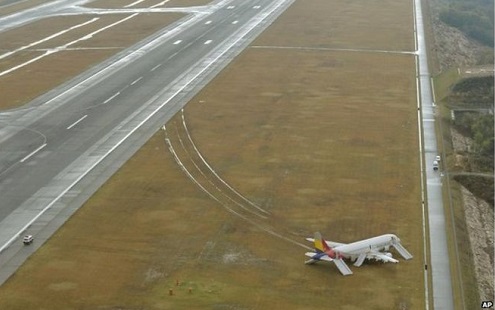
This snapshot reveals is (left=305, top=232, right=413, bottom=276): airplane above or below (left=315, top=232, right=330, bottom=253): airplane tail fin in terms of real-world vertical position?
below

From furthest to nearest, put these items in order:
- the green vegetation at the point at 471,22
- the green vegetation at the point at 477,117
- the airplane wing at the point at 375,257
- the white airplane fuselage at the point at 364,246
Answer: the green vegetation at the point at 471,22, the green vegetation at the point at 477,117, the airplane wing at the point at 375,257, the white airplane fuselage at the point at 364,246

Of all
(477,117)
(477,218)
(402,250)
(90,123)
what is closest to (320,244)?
(402,250)

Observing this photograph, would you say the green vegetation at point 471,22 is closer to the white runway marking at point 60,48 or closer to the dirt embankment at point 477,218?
the dirt embankment at point 477,218

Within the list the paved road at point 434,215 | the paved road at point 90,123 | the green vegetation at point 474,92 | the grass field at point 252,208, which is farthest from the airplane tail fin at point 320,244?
the green vegetation at point 474,92

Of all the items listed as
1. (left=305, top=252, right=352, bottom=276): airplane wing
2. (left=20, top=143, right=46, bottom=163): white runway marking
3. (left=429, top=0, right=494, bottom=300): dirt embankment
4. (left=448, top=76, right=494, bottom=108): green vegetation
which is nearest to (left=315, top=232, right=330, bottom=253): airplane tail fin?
(left=305, top=252, right=352, bottom=276): airplane wing

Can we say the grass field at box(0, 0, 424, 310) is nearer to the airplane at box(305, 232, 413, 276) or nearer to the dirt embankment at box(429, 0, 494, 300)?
the airplane at box(305, 232, 413, 276)

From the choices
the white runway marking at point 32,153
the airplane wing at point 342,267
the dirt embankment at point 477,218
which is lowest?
the dirt embankment at point 477,218

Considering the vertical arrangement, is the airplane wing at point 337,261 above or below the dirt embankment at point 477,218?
above
